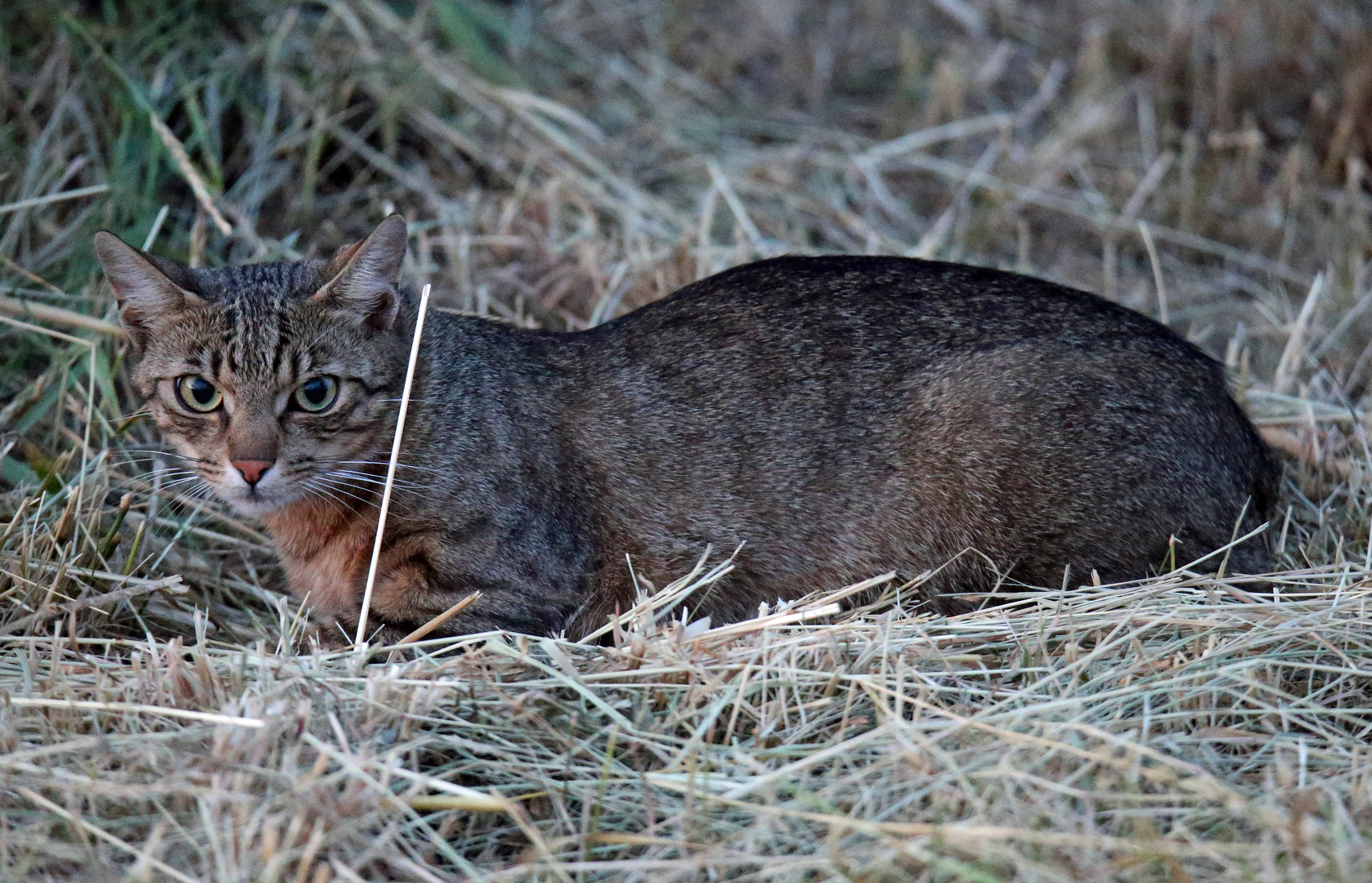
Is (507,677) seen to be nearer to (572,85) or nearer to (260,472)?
(260,472)

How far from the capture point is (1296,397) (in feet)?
17.6

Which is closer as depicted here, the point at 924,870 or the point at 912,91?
the point at 924,870

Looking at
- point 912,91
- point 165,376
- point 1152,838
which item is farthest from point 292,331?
point 912,91

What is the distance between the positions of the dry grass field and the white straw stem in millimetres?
176

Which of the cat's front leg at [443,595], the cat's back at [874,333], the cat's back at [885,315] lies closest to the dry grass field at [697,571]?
the cat's front leg at [443,595]

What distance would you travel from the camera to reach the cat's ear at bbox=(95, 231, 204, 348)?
392cm

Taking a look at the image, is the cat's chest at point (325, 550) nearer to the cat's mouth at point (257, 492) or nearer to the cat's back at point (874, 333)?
the cat's mouth at point (257, 492)

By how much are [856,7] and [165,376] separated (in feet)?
19.7

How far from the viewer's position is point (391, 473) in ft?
12.9

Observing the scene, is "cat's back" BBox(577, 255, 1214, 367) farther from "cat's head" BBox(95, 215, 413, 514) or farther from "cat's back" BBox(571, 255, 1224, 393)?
"cat's head" BBox(95, 215, 413, 514)

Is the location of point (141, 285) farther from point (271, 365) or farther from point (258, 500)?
point (258, 500)

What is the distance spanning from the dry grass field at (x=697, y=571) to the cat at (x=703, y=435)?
0.24m

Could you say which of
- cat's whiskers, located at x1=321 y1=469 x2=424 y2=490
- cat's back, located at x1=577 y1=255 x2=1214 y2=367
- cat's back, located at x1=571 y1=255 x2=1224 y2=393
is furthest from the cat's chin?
cat's back, located at x1=577 y1=255 x2=1214 y2=367

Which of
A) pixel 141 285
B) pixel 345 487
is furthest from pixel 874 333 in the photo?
pixel 141 285
